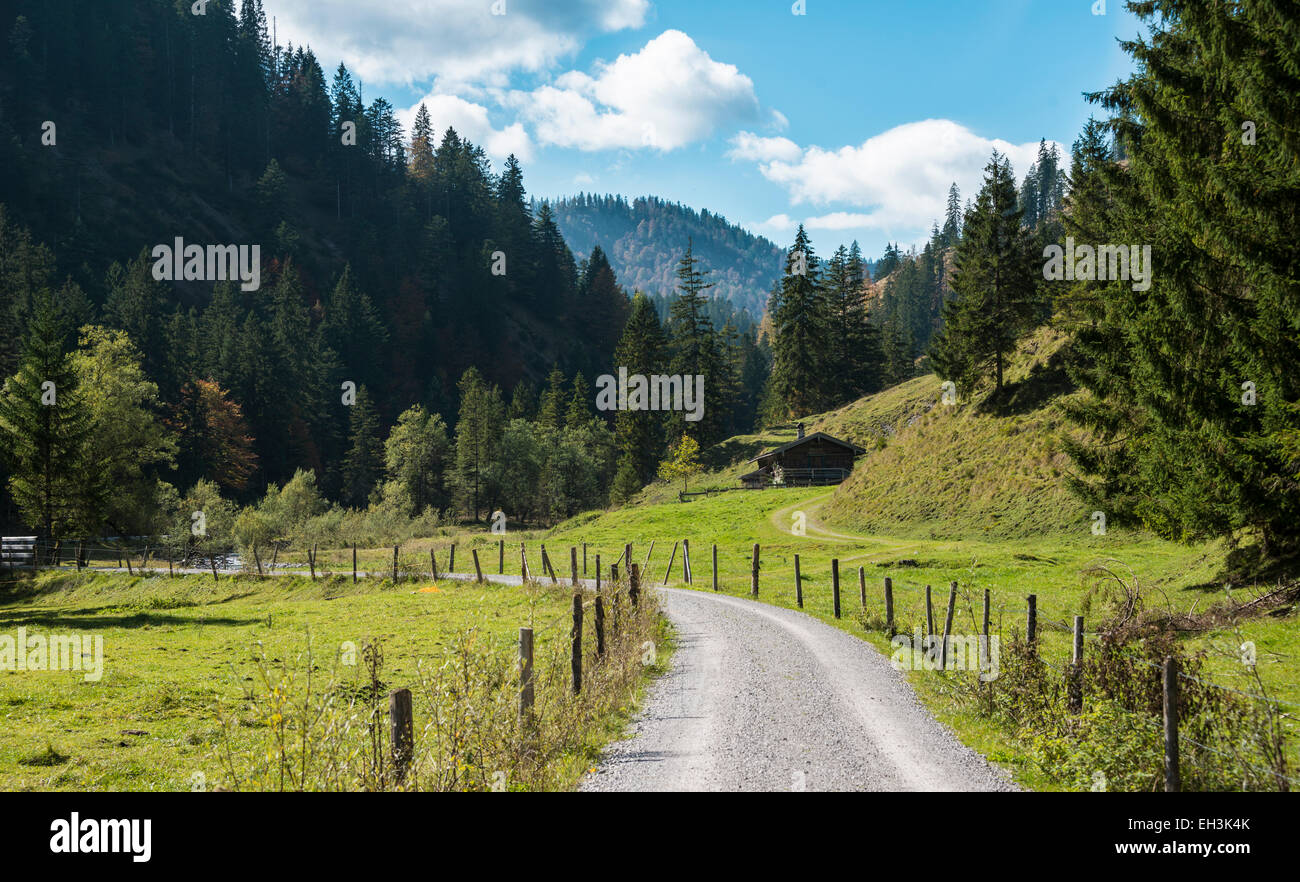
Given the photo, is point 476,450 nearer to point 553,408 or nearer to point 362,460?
point 553,408

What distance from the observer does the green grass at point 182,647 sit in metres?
10.7

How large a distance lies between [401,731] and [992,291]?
2140 inches

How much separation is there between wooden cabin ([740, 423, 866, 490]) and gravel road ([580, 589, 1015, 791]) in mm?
52015

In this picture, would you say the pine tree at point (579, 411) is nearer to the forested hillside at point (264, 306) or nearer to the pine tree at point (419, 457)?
the forested hillside at point (264, 306)

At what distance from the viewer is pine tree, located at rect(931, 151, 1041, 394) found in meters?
51.4

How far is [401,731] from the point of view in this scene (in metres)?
6.74
